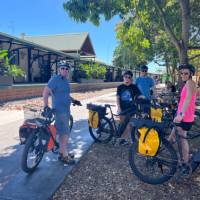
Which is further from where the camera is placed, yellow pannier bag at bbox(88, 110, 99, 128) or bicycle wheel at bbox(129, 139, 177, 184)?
yellow pannier bag at bbox(88, 110, 99, 128)

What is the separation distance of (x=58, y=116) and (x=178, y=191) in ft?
7.29

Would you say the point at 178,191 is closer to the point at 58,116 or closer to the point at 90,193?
the point at 90,193

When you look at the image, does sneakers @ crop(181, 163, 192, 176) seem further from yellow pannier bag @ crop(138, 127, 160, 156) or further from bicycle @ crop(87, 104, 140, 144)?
bicycle @ crop(87, 104, 140, 144)

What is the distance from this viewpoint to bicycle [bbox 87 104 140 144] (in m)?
5.69

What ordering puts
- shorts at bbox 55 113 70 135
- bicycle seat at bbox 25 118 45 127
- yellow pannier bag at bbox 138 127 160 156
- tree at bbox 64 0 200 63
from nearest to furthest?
1. yellow pannier bag at bbox 138 127 160 156
2. bicycle seat at bbox 25 118 45 127
3. shorts at bbox 55 113 70 135
4. tree at bbox 64 0 200 63

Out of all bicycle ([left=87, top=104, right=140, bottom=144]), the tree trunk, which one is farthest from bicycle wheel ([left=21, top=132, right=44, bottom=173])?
the tree trunk

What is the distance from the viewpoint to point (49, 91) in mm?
4539

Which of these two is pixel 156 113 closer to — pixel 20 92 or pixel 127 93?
pixel 127 93

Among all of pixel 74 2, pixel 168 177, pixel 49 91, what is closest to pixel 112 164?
pixel 168 177

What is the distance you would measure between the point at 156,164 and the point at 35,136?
6.50 feet

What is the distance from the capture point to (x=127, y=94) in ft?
18.4

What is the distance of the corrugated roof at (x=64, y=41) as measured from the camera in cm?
3444

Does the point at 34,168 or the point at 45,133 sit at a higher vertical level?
the point at 45,133

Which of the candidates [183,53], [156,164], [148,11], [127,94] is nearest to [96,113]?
[127,94]
